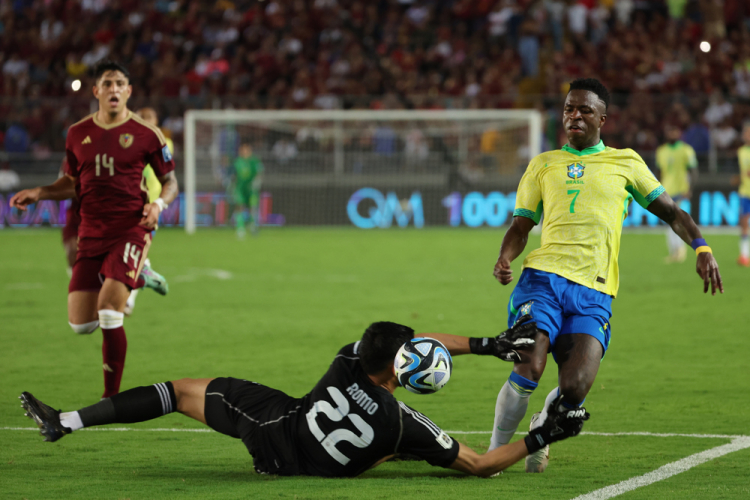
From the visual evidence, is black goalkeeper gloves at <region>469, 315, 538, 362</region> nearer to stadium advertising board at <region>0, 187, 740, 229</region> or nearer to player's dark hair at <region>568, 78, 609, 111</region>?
player's dark hair at <region>568, 78, 609, 111</region>

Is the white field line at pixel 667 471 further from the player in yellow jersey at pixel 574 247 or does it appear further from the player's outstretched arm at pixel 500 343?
the player's outstretched arm at pixel 500 343

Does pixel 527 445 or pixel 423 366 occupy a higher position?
pixel 423 366

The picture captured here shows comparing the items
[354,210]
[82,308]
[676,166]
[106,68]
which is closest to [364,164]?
[354,210]

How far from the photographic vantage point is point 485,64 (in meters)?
26.8

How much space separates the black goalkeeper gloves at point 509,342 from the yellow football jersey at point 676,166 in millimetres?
13605

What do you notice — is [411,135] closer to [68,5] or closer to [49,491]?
[68,5]

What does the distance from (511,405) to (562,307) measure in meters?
0.55

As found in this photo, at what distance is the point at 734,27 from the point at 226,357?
21.5m

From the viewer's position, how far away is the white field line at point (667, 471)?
14.9ft

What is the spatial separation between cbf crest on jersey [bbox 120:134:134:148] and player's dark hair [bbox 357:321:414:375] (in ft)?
9.66

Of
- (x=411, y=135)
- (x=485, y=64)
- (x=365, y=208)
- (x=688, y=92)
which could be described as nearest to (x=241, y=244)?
(x=365, y=208)

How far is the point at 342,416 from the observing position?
4.62 meters

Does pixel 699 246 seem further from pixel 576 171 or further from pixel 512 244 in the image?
pixel 512 244

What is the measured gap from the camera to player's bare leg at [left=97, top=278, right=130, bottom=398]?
259 inches
